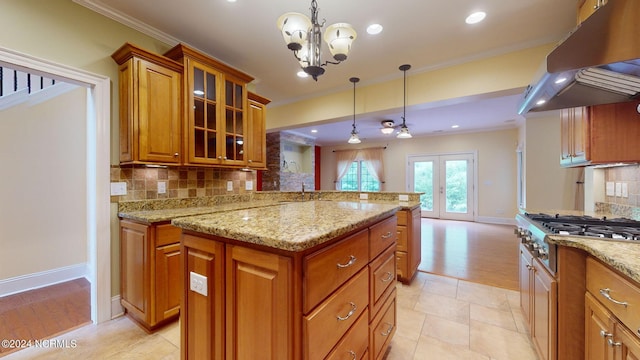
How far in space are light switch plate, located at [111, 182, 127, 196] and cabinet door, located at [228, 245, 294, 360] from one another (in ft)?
5.96

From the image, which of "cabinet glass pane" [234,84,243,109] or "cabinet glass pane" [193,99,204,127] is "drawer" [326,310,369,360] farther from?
"cabinet glass pane" [234,84,243,109]

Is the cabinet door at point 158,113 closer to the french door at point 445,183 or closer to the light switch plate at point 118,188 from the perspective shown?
the light switch plate at point 118,188

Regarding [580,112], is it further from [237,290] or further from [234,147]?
[234,147]

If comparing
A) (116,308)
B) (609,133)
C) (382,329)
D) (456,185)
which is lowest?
(116,308)

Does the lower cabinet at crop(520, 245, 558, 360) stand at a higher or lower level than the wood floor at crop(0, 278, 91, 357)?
higher

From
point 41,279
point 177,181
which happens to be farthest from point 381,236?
point 41,279

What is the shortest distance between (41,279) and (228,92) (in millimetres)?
2931

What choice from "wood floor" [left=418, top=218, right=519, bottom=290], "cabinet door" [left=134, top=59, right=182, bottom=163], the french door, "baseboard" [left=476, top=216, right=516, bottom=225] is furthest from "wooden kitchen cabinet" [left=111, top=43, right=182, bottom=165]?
"baseboard" [left=476, top=216, right=516, bottom=225]

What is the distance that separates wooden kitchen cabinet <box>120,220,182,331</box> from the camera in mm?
1874

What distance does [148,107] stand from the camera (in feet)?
6.94

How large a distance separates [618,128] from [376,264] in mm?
1888

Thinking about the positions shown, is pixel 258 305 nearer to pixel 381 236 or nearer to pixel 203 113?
pixel 381 236

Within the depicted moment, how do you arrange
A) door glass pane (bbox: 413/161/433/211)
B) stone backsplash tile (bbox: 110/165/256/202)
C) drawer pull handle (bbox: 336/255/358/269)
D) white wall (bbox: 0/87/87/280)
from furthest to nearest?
door glass pane (bbox: 413/161/433/211) < white wall (bbox: 0/87/87/280) < stone backsplash tile (bbox: 110/165/256/202) < drawer pull handle (bbox: 336/255/358/269)

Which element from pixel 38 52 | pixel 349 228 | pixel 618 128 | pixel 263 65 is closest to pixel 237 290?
pixel 349 228
